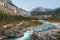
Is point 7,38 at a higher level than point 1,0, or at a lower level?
lower

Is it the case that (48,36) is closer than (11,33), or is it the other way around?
(48,36)

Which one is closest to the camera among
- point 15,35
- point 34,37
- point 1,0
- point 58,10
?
point 34,37

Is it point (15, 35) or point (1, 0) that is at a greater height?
point (1, 0)

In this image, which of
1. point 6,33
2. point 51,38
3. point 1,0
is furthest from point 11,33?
point 1,0

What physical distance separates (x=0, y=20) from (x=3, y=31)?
17.6 meters

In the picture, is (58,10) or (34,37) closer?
(34,37)

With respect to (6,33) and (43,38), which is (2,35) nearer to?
(6,33)

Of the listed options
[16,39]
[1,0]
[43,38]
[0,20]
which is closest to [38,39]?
[43,38]

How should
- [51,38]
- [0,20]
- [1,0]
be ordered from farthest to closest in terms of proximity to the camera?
[1,0], [0,20], [51,38]

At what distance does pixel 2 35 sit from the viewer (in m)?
36.1

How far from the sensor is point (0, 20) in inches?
2153

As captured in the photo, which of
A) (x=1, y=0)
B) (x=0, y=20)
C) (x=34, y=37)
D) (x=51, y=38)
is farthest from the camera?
(x=1, y=0)

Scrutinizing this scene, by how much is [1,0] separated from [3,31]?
330ft

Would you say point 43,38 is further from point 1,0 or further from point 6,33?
point 1,0
